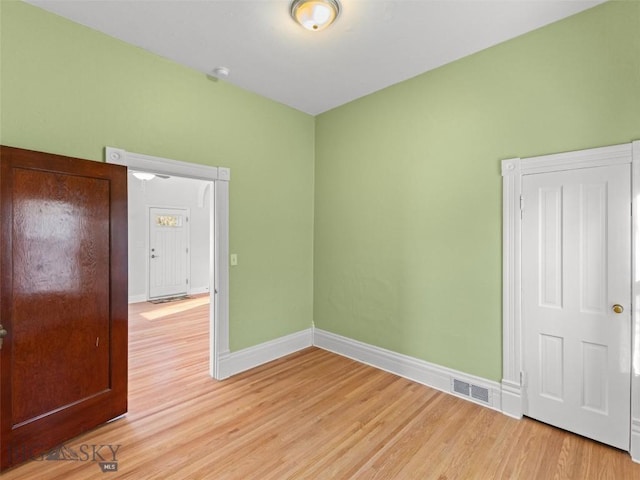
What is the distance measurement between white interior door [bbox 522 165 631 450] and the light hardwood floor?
0.24 metres

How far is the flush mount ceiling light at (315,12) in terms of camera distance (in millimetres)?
2115

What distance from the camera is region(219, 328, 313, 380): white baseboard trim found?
129 inches

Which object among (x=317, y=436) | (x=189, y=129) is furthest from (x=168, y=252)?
(x=317, y=436)

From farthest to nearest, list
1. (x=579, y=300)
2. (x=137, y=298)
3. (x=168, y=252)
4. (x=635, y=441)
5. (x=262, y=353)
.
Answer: (x=168, y=252) → (x=137, y=298) → (x=262, y=353) → (x=579, y=300) → (x=635, y=441)

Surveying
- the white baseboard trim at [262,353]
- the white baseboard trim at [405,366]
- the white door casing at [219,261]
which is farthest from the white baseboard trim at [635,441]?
the white door casing at [219,261]

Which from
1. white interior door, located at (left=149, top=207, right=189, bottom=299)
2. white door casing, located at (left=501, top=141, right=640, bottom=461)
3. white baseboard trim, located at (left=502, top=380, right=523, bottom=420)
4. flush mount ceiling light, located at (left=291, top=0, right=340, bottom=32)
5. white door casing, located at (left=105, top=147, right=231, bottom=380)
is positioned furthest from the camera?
white interior door, located at (left=149, top=207, right=189, bottom=299)

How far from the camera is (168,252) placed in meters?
7.53

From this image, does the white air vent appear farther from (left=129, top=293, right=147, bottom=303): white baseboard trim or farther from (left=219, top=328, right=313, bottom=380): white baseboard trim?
(left=129, top=293, right=147, bottom=303): white baseboard trim

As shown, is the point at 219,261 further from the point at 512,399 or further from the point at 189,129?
the point at 512,399

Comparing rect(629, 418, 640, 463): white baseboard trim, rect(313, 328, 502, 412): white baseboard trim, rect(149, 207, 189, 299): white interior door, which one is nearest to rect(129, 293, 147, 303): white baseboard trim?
rect(149, 207, 189, 299): white interior door

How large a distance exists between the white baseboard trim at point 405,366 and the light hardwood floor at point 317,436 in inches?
4.0

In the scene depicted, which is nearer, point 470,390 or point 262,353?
point 470,390

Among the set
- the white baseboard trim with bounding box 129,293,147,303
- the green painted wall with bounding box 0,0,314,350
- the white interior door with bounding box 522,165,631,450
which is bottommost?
the white baseboard trim with bounding box 129,293,147,303

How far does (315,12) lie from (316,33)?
1.11 ft
